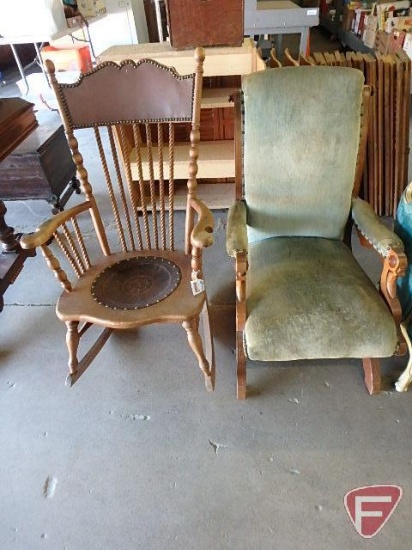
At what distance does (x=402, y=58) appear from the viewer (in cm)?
201

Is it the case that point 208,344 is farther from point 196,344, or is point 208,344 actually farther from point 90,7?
point 90,7

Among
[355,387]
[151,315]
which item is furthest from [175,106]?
[355,387]

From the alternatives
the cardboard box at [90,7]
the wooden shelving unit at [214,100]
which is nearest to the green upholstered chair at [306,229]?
the wooden shelving unit at [214,100]

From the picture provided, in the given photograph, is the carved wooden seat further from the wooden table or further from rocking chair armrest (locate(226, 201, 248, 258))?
the wooden table

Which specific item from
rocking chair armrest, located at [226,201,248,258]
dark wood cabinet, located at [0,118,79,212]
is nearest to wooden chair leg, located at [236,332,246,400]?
rocking chair armrest, located at [226,201,248,258]

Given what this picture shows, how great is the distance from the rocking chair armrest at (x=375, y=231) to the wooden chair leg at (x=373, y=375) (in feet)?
1.41

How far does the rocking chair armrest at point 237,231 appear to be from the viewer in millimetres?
1192

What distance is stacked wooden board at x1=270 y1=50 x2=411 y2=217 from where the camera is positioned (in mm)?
1981

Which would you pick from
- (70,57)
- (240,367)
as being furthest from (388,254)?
(70,57)

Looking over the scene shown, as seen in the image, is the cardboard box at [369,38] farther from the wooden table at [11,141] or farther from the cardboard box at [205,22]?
the wooden table at [11,141]

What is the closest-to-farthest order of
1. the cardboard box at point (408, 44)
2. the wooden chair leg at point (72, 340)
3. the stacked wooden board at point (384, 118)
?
the wooden chair leg at point (72, 340)
the stacked wooden board at point (384, 118)
the cardboard box at point (408, 44)

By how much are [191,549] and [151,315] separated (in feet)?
2.21

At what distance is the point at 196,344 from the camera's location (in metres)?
1.32

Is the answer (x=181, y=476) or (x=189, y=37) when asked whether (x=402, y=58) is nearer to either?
(x=189, y=37)
